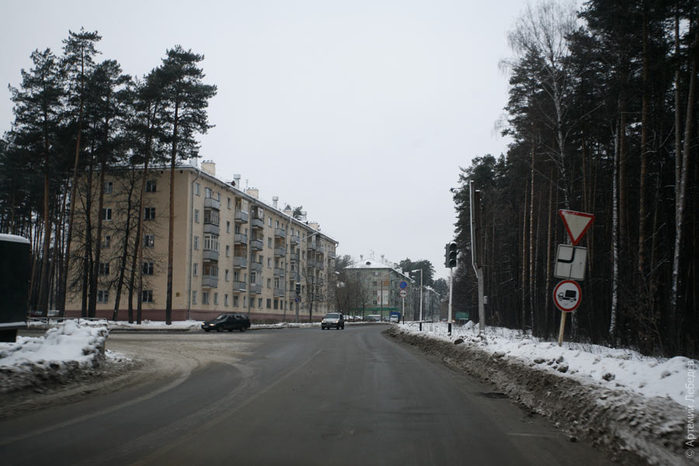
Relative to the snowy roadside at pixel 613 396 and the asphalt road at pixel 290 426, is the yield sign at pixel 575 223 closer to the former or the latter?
the snowy roadside at pixel 613 396

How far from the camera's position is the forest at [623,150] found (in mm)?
15258

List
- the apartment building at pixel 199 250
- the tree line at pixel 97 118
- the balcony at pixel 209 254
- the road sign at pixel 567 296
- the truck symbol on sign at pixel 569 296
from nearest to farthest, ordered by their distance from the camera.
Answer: the road sign at pixel 567 296, the truck symbol on sign at pixel 569 296, the tree line at pixel 97 118, the apartment building at pixel 199 250, the balcony at pixel 209 254

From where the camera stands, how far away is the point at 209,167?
208ft

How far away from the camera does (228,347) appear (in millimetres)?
22469

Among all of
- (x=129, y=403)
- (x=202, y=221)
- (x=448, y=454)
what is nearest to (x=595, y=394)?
(x=448, y=454)

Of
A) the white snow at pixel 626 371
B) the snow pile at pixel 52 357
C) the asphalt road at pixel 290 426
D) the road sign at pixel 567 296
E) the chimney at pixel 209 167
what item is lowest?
the asphalt road at pixel 290 426

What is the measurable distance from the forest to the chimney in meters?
38.2

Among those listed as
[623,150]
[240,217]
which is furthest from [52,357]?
[240,217]

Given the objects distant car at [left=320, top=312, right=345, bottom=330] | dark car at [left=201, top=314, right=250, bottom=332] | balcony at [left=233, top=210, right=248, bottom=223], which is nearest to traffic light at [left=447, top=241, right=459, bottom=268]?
dark car at [left=201, top=314, right=250, bottom=332]

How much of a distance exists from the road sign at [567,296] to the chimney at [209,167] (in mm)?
55471

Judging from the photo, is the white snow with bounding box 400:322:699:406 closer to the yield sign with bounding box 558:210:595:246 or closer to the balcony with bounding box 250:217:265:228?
the yield sign with bounding box 558:210:595:246

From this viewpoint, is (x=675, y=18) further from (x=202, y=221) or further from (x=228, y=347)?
(x=202, y=221)

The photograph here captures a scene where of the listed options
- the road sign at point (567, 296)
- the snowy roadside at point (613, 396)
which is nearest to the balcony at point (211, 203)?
the snowy roadside at point (613, 396)

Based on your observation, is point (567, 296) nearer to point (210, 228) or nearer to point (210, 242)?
point (210, 228)
